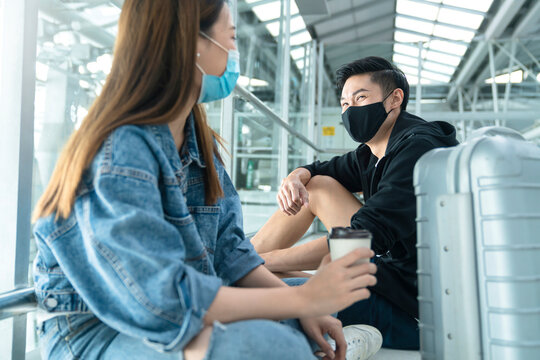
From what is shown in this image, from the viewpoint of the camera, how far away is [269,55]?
3.72m

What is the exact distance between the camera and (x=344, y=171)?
→ 2043mm

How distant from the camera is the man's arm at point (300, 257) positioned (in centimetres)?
171

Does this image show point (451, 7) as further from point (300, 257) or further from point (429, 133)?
point (300, 257)

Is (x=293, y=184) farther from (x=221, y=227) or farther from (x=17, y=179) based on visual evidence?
(x=17, y=179)

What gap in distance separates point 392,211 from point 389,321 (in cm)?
35

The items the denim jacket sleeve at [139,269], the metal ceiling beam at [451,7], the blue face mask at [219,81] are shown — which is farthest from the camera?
the metal ceiling beam at [451,7]

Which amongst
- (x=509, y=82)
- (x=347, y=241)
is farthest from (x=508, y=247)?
(x=509, y=82)

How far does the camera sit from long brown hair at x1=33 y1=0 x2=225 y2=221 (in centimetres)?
79

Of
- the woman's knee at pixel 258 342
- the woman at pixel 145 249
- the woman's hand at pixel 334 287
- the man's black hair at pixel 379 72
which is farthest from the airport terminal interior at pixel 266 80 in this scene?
the man's black hair at pixel 379 72

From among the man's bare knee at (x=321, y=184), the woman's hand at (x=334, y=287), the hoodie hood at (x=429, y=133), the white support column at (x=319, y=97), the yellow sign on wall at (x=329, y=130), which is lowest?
the woman's hand at (x=334, y=287)

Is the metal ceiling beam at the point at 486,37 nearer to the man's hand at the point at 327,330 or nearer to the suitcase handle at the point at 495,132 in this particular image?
the suitcase handle at the point at 495,132

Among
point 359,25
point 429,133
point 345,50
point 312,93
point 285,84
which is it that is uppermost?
point 359,25

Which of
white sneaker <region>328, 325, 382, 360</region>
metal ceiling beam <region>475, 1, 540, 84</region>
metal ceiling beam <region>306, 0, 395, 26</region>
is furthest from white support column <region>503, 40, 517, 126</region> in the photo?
white sneaker <region>328, 325, 382, 360</region>

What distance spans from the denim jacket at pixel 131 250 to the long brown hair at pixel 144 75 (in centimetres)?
3
